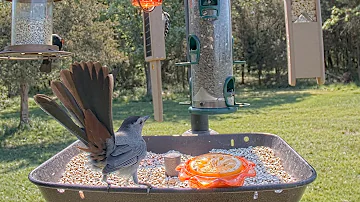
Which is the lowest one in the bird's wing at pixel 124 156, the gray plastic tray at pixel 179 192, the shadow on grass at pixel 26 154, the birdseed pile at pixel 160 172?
the shadow on grass at pixel 26 154

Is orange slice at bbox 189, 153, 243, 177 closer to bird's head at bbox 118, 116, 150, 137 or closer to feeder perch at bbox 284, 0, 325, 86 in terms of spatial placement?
bird's head at bbox 118, 116, 150, 137

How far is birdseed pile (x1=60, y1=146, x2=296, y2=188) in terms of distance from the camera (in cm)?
287

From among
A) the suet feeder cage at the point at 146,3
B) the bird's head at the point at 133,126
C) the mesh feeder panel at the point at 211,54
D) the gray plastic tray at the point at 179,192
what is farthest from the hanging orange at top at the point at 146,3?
the gray plastic tray at the point at 179,192

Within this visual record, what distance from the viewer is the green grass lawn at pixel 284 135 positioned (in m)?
5.72

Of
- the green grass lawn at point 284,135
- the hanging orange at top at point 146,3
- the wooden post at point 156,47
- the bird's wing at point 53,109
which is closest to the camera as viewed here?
the bird's wing at point 53,109

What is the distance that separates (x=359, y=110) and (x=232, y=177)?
10.4 meters

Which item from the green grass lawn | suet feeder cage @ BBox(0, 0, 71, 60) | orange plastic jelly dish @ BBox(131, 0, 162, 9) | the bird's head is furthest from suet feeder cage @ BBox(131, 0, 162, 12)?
the green grass lawn

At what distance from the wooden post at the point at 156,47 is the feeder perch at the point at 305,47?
39.9 inches

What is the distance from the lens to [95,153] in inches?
95.7

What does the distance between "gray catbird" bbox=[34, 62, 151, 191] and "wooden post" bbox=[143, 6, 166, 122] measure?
1.10 m

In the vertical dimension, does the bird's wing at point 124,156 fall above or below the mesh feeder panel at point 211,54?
below

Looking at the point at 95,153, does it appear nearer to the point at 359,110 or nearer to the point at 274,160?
the point at 274,160

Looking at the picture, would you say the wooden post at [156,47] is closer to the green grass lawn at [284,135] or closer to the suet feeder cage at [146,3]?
the suet feeder cage at [146,3]

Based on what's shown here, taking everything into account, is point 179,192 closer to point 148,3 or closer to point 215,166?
point 215,166
